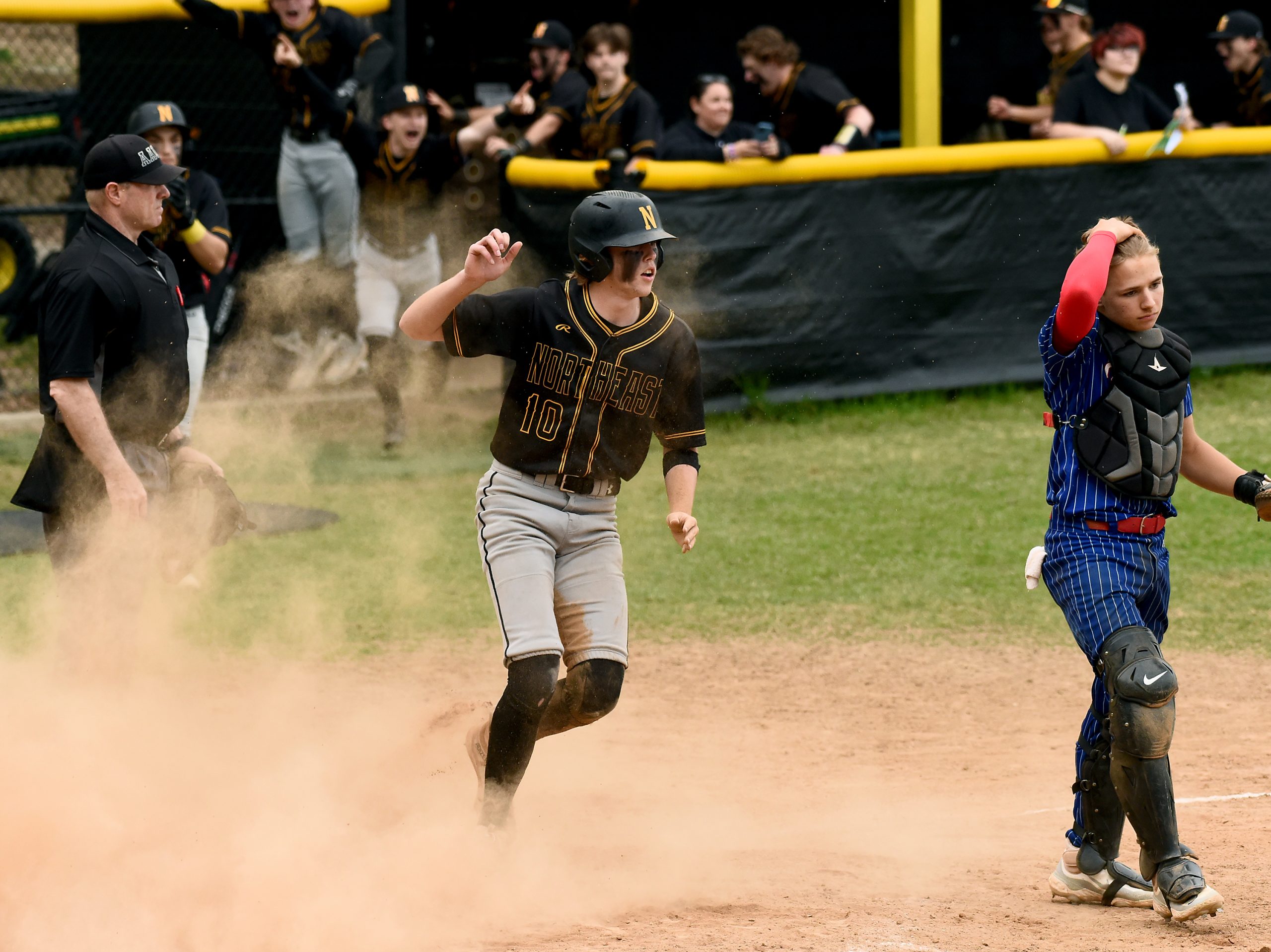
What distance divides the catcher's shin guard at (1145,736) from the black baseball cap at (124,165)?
3719 mm

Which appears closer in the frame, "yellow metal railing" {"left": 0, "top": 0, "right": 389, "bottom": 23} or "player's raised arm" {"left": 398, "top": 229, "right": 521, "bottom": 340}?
"player's raised arm" {"left": 398, "top": 229, "right": 521, "bottom": 340}

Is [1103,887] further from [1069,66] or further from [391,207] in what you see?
[1069,66]

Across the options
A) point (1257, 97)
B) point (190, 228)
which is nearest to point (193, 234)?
point (190, 228)

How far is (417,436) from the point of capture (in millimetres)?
11922

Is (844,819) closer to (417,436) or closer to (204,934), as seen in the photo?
(204,934)

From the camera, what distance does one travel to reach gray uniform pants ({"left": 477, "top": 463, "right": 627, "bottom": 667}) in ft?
17.1

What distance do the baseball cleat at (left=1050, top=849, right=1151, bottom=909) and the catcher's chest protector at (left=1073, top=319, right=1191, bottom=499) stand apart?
1.11 meters

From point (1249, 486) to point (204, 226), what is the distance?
18.7ft

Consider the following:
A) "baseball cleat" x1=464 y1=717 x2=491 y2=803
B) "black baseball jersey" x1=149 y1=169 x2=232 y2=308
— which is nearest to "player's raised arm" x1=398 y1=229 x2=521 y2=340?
"baseball cleat" x1=464 y1=717 x2=491 y2=803

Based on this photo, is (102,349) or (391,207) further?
(391,207)

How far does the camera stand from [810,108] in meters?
12.5

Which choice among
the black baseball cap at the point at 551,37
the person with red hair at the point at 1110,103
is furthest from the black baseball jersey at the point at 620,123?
the person with red hair at the point at 1110,103

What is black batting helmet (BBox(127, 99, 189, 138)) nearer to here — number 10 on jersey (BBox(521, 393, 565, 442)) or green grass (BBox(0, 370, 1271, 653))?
green grass (BBox(0, 370, 1271, 653))

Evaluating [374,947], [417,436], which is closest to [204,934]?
[374,947]
